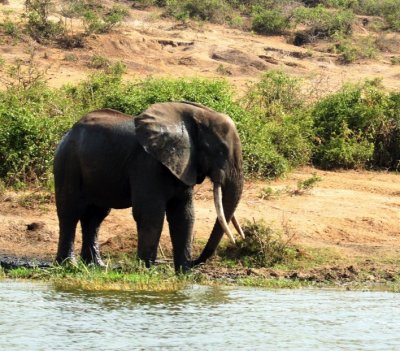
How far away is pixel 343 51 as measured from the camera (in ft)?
94.2

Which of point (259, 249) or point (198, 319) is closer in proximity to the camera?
point (198, 319)

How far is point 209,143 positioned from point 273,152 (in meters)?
4.94

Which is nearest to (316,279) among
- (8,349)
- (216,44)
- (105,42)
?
(8,349)

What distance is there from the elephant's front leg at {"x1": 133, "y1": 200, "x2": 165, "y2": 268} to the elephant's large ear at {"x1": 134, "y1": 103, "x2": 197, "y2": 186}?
38 cm

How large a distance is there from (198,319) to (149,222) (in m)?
1.58

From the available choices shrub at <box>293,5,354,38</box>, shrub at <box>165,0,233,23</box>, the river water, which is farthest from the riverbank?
shrub at <box>293,5,354,38</box>

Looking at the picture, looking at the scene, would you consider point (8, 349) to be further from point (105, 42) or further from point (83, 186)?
point (105, 42)

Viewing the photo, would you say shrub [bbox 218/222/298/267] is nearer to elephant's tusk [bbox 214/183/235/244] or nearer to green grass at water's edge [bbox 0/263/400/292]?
green grass at water's edge [bbox 0/263/400/292]

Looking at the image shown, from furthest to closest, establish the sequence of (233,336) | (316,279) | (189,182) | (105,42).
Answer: (105,42) < (316,279) < (189,182) < (233,336)

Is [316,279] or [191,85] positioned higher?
[191,85]

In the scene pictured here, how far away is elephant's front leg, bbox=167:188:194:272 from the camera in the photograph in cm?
1069

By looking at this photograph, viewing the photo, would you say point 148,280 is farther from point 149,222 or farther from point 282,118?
point 282,118

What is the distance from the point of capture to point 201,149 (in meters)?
10.5

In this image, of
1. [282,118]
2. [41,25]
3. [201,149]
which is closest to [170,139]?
[201,149]
